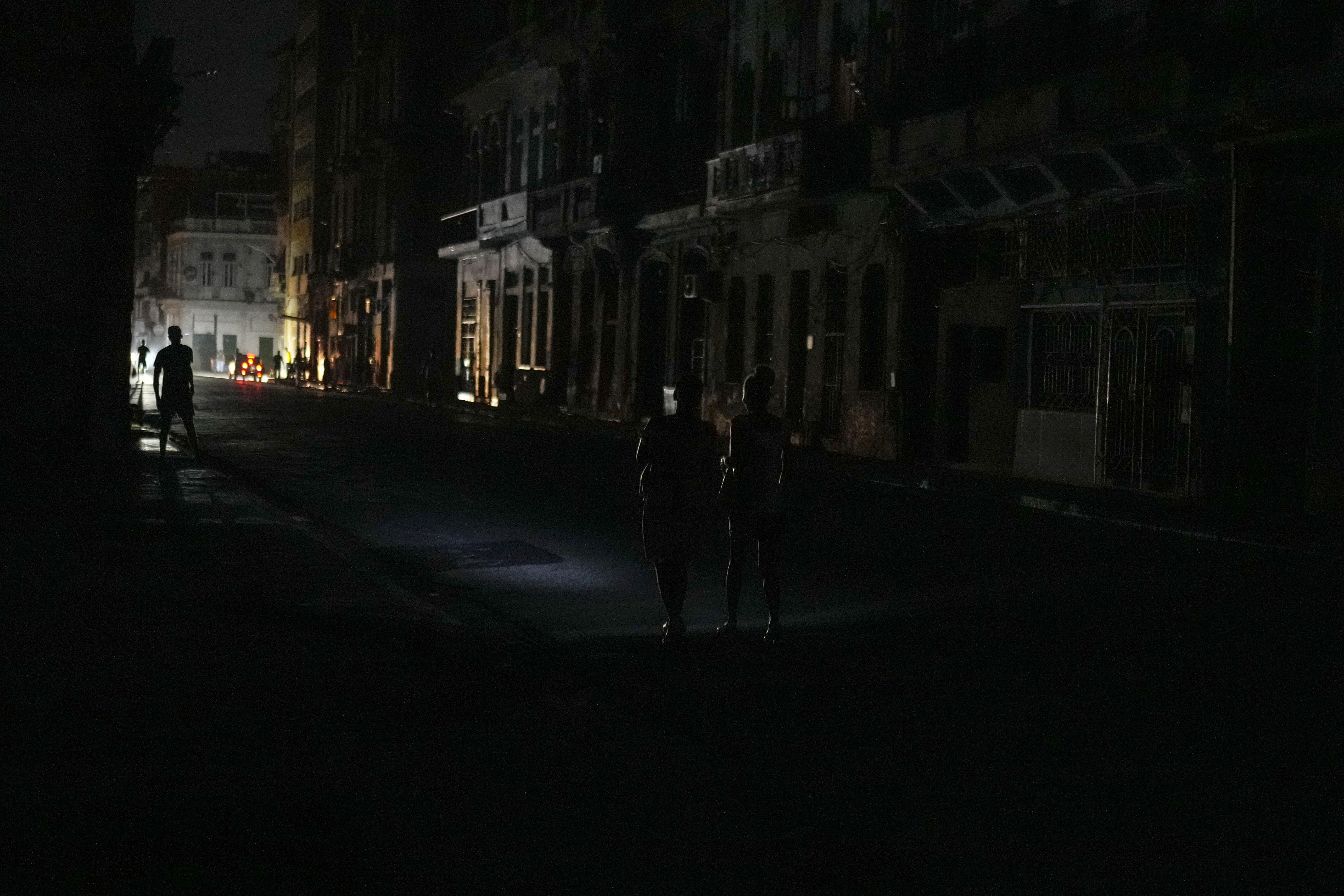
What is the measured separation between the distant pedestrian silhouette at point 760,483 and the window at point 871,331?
21989mm

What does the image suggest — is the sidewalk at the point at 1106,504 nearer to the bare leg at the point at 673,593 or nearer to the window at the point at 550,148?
the bare leg at the point at 673,593

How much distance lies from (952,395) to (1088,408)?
4.63 metres

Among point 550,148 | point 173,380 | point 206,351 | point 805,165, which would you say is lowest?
point 173,380

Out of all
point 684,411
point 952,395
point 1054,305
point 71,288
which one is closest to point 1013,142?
point 1054,305

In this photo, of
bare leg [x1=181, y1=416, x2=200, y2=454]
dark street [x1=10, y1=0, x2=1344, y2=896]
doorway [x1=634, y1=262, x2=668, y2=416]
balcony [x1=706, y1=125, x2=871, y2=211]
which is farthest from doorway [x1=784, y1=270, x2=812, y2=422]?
bare leg [x1=181, y1=416, x2=200, y2=454]

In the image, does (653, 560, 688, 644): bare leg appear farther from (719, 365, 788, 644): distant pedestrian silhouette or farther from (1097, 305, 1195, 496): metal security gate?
(1097, 305, 1195, 496): metal security gate

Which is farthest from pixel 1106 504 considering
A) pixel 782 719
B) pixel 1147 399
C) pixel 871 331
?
pixel 782 719

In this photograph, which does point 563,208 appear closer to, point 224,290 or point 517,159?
point 517,159

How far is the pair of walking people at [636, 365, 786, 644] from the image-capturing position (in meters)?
9.70

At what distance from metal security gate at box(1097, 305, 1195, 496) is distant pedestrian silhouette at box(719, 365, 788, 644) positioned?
45.2 ft

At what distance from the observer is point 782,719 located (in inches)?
309

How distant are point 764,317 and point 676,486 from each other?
27675mm

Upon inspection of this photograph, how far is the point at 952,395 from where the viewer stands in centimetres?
2967

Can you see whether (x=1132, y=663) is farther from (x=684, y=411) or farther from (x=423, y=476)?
(x=423, y=476)
